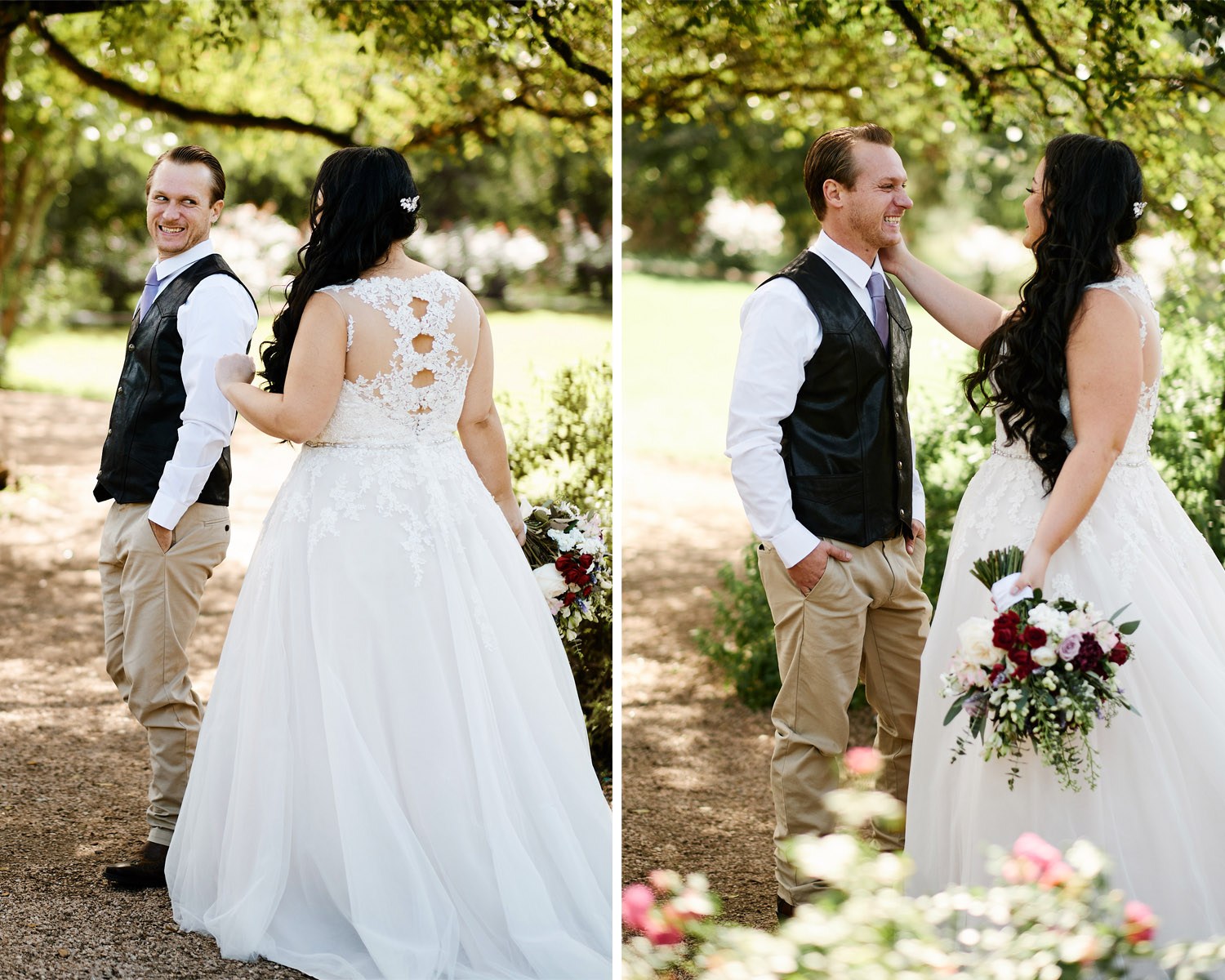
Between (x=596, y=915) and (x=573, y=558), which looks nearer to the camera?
(x=596, y=915)

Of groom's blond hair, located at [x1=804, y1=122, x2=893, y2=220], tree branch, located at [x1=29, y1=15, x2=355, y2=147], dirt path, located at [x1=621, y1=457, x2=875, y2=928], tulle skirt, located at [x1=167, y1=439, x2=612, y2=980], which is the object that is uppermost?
tree branch, located at [x1=29, y1=15, x2=355, y2=147]

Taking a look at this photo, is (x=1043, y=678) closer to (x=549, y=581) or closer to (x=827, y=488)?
(x=827, y=488)

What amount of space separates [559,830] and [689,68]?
4.97 metres

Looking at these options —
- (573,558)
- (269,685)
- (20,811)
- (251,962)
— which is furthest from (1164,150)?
(20,811)

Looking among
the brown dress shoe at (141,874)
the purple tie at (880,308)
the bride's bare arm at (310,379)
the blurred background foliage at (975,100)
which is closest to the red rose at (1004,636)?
the purple tie at (880,308)

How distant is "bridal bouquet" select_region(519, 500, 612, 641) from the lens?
3947 mm

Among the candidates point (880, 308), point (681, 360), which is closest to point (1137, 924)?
point (880, 308)

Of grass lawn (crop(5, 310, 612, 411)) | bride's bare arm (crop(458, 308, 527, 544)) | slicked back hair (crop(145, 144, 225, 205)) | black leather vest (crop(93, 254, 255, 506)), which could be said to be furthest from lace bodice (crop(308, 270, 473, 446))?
grass lawn (crop(5, 310, 612, 411))

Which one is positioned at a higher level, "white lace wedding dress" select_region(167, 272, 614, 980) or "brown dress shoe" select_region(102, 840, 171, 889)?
"white lace wedding dress" select_region(167, 272, 614, 980)

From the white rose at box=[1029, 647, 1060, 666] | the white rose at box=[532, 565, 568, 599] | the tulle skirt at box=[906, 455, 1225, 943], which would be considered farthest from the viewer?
the white rose at box=[532, 565, 568, 599]

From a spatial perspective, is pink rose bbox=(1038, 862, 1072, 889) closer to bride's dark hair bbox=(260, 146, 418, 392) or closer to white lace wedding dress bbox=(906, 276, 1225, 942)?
white lace wedding dress bbox=(906, 276, 1225, 942)

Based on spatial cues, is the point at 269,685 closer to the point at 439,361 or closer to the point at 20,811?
the point at 439,361

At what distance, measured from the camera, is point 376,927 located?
116 inches

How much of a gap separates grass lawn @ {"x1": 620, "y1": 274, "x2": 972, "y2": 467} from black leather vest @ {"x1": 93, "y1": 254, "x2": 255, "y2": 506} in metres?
4.77
